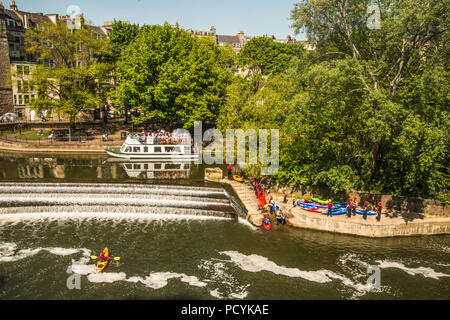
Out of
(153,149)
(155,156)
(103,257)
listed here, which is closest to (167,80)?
(153,149)

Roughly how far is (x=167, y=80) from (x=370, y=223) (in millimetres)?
41244

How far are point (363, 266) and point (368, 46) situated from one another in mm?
21871

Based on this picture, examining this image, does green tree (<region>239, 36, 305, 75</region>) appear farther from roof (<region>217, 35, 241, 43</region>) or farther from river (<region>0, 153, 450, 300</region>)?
river (<region>0, 153, 450, 300</region>)

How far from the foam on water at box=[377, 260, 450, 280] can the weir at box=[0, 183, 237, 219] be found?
13.5 m

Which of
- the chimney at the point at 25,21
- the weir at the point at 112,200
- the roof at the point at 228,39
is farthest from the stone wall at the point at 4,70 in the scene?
the roof at the point at 228,39

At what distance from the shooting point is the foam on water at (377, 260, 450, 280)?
24.5 meters

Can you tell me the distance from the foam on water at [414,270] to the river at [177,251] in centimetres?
8

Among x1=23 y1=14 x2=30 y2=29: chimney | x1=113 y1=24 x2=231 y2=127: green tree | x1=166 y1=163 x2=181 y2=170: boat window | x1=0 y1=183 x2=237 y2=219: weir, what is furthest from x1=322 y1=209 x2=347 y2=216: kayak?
x1=23 y1=14 x2=30 y2=29: chimney

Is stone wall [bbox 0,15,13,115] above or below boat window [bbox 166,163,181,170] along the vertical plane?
above

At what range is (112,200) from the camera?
35125mm

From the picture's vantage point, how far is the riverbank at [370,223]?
2994cm

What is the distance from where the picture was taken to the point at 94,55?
70.2 metres

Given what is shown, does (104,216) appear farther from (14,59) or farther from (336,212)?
Result: (14,59)
